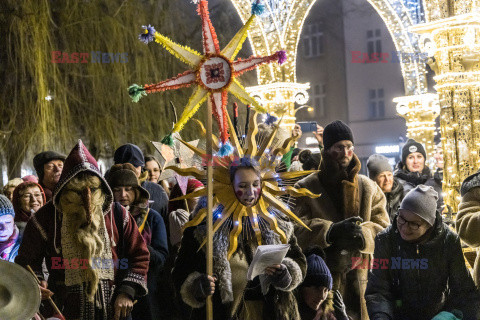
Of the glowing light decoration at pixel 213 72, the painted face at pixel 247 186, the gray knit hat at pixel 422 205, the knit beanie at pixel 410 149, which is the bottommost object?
the gray knit hat at pixel 422 205

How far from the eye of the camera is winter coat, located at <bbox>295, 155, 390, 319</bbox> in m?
6.63

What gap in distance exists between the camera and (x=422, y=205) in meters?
5.45

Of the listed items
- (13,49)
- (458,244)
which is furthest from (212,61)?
(13,49)

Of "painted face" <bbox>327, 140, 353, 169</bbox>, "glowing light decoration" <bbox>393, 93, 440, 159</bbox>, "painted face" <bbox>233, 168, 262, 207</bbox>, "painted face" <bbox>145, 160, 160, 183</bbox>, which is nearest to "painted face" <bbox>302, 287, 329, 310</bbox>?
"painted face" <bbox>233, 168, 262, 207</bbox>

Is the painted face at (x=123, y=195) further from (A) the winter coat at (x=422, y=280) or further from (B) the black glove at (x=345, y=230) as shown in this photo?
(A) the winter coat at (x=422, y=280)

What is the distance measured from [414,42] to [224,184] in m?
7.42

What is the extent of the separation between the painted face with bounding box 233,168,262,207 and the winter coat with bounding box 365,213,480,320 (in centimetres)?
86

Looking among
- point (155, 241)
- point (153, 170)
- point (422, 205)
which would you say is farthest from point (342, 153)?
point (153, 170)

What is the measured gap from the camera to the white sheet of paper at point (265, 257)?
5.04m

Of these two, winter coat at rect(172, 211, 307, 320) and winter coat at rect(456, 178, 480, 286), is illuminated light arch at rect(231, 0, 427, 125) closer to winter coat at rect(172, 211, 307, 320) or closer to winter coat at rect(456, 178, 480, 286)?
winter coat at rect(456, 178, 480, 286)

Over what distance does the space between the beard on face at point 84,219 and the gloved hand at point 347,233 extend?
1715mm

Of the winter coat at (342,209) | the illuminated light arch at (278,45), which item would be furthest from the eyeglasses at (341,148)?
the illuminated light arch at (278,45)

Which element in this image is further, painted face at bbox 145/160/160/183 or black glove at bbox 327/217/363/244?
painted face at bbox 145/160/160/183

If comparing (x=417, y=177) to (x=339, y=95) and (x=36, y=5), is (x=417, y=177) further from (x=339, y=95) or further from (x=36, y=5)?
(x=339, y=95)
